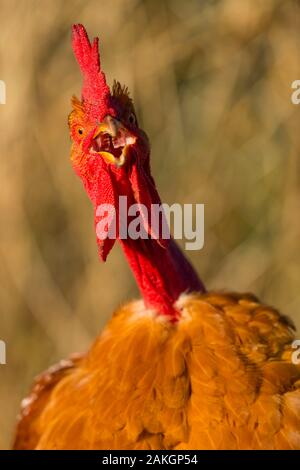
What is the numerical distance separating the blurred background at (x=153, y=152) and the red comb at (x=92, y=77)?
3.77 ft

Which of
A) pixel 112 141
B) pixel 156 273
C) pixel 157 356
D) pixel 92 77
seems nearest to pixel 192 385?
pixel 157 356

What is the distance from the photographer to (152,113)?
2711mm

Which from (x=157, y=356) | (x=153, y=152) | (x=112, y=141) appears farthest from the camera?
→ (x=153, y=152)

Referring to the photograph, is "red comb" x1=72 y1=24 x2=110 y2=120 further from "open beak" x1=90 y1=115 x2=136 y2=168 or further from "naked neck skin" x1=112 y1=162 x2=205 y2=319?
"naked neck skin" x1=112 y1=162 x2=205 y2=319

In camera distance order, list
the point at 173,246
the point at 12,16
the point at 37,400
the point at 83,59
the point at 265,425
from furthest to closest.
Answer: the point at 12,16, the point at 37,400, the point at 173,246, the point at 83,59, the point at 265,425

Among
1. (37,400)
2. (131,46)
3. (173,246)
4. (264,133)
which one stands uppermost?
(131,46)

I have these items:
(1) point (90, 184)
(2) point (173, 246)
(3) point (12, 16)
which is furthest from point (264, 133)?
(1) point (90, 184)

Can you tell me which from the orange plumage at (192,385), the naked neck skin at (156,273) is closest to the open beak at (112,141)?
the naked neck skin at (156,273)

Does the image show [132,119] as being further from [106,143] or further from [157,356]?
[157,356]

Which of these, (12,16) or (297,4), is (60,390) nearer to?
(12,16)

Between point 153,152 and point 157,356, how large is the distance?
1458 millimetres

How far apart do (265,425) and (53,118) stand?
1685 mm

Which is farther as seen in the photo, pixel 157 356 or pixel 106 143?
pixel 157 356

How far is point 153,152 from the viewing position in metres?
2.80
